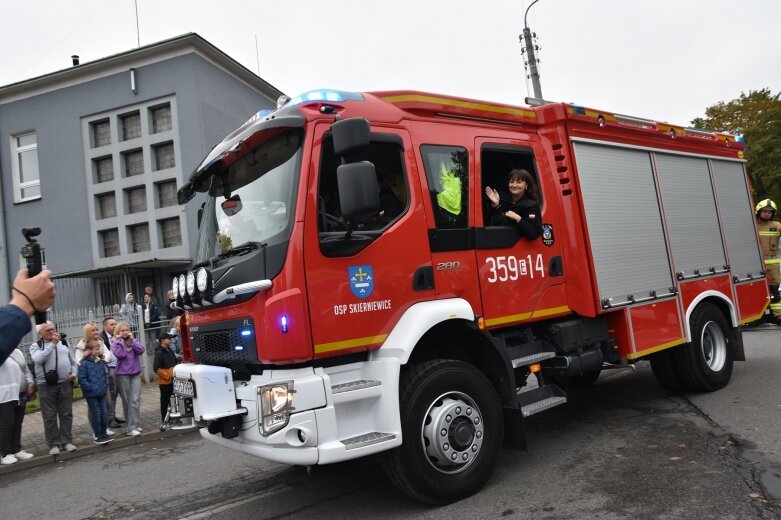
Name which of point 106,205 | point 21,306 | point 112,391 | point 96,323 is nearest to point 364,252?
point 21,306

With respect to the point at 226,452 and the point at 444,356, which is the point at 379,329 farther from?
the point at 226,452

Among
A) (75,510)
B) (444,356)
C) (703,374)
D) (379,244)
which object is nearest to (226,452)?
(75,510)

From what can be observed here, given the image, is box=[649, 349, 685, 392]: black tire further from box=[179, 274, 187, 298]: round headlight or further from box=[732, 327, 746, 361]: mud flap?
box=[179, 274, 187, 298]: round headlight

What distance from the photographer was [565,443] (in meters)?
5.45

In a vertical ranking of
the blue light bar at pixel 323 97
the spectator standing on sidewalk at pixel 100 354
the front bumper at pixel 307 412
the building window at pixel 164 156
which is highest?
the building window at pixel 164 156

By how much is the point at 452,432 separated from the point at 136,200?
19009 millimetres

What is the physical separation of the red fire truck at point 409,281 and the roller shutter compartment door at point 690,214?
391 mm

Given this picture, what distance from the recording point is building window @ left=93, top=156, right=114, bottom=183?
20.6 metres

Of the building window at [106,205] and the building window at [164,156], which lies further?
the building window at [106,205]

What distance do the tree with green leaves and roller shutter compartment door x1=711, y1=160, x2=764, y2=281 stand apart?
2128 cm

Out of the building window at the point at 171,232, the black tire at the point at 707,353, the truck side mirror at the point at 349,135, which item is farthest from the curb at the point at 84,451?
the building window at the point at 171,232

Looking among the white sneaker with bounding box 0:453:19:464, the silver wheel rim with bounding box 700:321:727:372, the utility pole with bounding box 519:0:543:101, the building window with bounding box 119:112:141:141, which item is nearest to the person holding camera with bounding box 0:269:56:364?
the white sneaker with bounding box 0:453:19:464

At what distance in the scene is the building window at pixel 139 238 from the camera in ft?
66.3

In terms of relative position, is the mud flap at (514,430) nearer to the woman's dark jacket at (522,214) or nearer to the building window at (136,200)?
the woman's dark jacket at (522,214)
